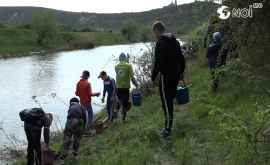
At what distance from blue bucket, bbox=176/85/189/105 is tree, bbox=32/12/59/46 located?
74330 mm

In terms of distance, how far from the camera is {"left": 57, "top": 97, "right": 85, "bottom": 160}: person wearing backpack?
30.0 feet

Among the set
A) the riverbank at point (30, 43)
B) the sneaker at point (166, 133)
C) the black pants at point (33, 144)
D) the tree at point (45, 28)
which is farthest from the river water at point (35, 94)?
the tree at point (45, 28)

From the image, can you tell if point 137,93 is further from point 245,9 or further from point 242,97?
point 245,9

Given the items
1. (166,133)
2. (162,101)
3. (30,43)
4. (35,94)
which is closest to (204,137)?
(166,133)

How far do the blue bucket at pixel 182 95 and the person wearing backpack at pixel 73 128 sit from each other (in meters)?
2.57

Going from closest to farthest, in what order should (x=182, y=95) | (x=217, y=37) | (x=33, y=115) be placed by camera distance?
(x=33, y=115) → (x=217, y=37) → (x=182, y=95)

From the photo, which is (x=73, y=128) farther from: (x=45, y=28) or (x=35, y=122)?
(x=45, y=28)

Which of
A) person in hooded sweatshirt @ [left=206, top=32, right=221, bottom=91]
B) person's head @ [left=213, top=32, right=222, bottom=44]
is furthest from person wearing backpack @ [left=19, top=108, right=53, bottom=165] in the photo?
person's head @ [left=213, top=32, right=222, bottom=44]

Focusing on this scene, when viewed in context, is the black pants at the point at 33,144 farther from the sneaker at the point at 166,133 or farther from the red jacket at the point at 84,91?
the red jacket at the point at 84,91

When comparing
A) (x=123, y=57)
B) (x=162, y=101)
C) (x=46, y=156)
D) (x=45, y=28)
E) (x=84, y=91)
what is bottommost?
(x=46, y=156)

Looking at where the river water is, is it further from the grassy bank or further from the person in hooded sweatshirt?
the person in hooded sweatshirt

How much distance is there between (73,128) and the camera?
30.2 ft

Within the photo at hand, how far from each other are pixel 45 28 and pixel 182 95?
265ft

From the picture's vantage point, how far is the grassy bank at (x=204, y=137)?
5121mm
